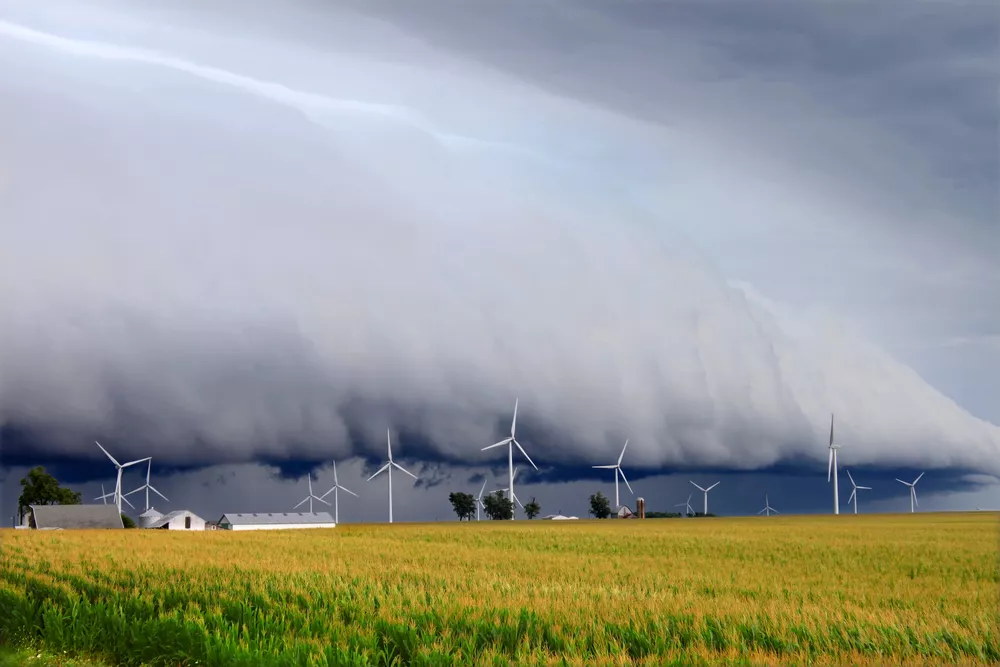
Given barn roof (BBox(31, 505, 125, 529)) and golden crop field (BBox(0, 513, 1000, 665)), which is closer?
golden crop field (BBox(0, 513, 1000, 665))

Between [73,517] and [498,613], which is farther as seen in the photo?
[73,517]

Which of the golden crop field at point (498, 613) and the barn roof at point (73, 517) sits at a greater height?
the golden crop field at point (498, 613)

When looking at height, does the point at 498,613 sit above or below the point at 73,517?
above

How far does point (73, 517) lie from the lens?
185 m

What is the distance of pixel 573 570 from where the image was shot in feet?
149

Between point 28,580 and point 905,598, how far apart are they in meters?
37.3

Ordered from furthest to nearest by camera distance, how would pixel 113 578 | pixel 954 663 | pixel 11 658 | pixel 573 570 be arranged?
pixel 573 570 < pixel 113 578 < pixel 11 658 < pixel 954 663

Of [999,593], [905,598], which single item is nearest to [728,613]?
[905,598]

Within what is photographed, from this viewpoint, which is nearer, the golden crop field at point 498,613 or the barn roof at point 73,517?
the golden crop field at point 498,613

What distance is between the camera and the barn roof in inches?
7185

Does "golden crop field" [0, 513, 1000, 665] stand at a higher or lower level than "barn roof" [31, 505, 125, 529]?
higher

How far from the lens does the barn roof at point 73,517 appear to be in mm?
182500

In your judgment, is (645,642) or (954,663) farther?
(645,642)

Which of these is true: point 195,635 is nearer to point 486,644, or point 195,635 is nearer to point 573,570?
point 486,644
